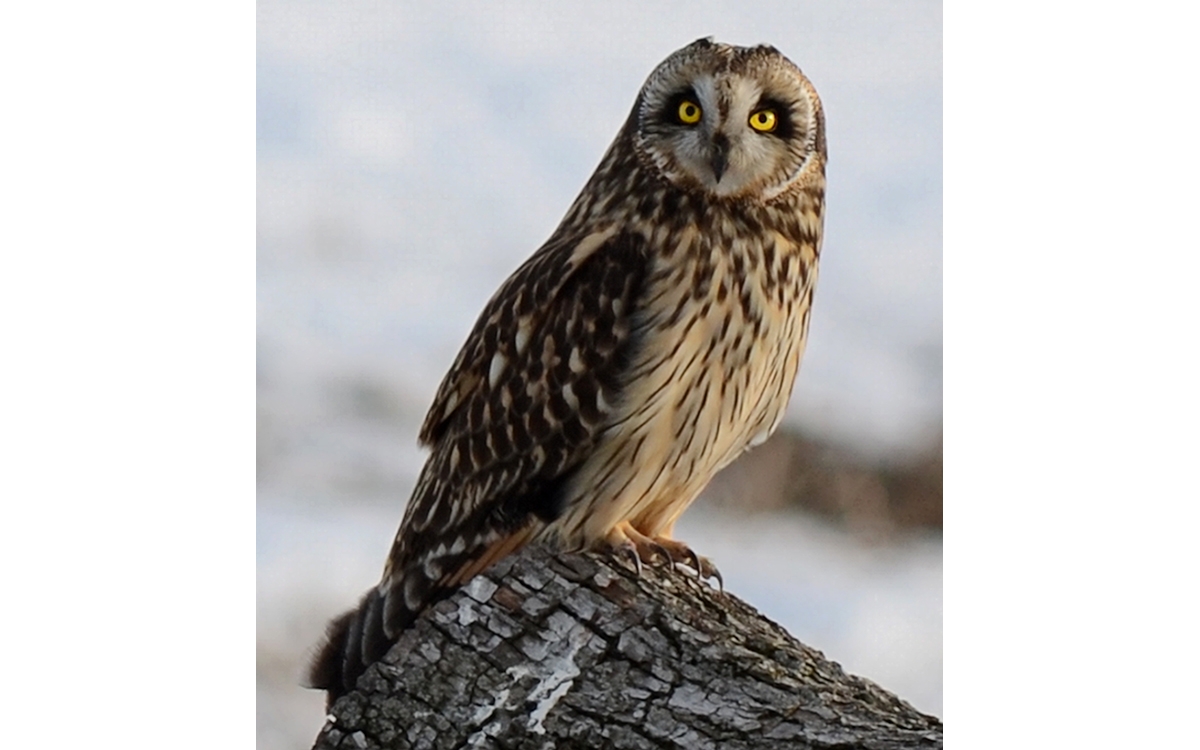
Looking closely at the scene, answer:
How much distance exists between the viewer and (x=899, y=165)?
98.8 inches

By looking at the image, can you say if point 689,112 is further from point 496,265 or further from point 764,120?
point 496,265

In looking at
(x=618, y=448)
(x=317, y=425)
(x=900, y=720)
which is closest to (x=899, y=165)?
(x=618, y=448)

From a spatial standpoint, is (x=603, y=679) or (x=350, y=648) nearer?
(x=603, y=679)

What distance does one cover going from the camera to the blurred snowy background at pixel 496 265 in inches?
98.3

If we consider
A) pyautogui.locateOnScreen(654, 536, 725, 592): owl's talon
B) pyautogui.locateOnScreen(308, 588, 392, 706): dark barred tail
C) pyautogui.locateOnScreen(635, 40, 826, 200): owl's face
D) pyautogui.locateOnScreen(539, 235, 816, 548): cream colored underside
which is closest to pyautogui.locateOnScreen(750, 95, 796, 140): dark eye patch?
pyautogui.locateOnScreen(635, 40, 826, 200): owl's face

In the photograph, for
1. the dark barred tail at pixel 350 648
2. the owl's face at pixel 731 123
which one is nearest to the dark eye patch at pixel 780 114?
the owl's face at pixel 731 123

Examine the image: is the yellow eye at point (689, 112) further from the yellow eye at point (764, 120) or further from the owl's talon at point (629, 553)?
the owl's talon at point (629, 553)

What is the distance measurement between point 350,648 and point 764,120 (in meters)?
1.11

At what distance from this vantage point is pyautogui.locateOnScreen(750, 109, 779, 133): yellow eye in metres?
2.38

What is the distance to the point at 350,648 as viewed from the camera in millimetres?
2484

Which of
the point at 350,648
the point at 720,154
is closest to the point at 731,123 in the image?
the point at 720,154

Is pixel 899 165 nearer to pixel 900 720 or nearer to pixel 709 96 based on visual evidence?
pixel 709 96
